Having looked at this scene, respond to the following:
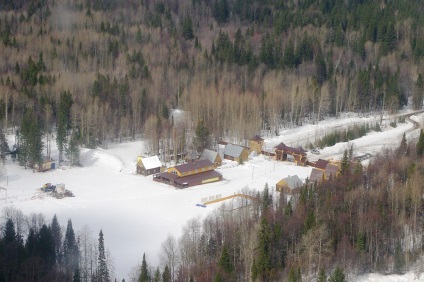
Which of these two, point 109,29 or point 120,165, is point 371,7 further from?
point 120,165

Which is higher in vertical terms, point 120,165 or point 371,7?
point 371,7

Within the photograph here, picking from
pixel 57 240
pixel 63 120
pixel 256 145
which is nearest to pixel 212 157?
pixel 256 145

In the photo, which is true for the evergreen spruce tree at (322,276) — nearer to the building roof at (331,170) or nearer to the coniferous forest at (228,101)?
the coniferous forest at (228,101)

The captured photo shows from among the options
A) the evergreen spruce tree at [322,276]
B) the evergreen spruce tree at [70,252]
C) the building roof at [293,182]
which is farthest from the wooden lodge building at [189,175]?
the evergreen spruce tree at [322,276]

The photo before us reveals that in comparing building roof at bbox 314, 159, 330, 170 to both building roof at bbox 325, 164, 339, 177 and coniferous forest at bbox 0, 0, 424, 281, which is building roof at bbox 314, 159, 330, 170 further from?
coniferous forest at bbox 0, 0, 424, 281

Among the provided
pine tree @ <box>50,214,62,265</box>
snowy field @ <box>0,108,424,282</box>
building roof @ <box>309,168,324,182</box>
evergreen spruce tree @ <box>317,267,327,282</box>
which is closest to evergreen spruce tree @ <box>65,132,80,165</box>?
snowy field @ <box>0,108,424,282</box>

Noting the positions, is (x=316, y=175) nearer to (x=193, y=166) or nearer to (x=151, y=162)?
(x=193, y=166)

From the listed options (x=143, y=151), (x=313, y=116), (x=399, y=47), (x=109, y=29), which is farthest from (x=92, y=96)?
(x=399, y=47)
